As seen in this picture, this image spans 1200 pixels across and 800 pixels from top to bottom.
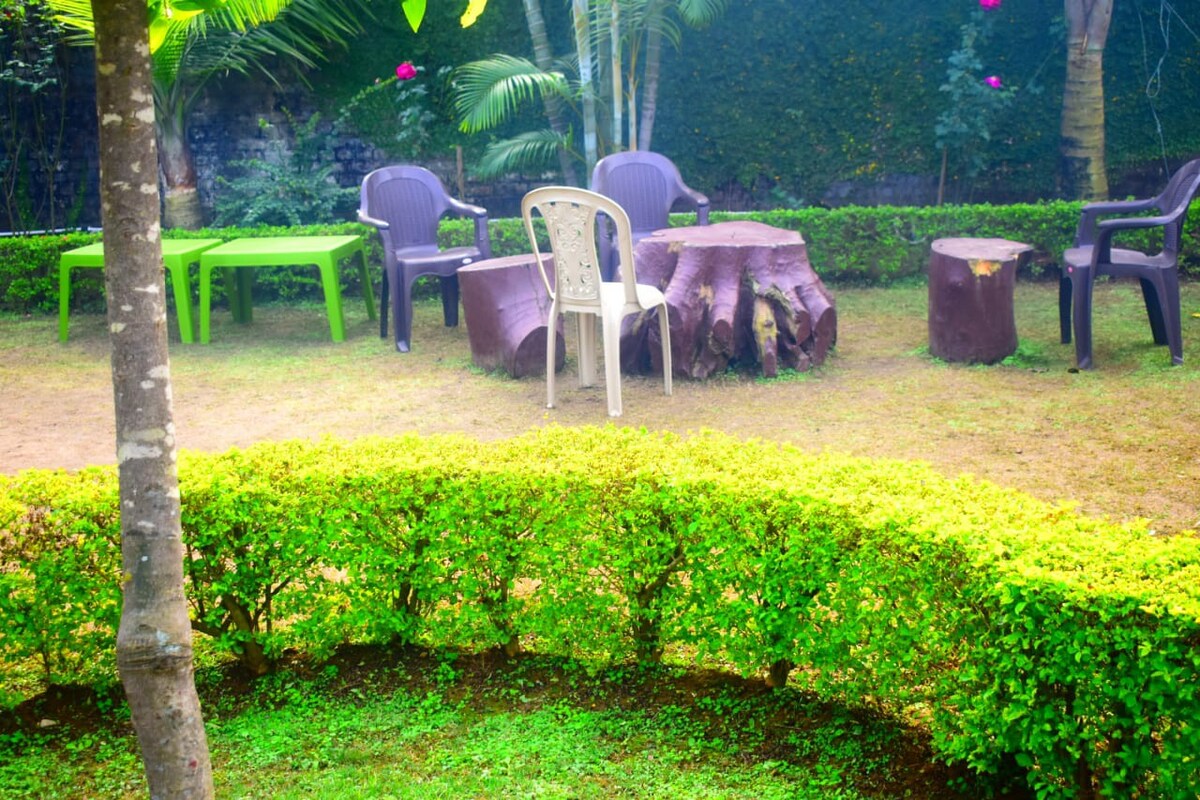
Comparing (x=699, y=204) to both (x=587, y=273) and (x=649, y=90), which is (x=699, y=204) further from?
(x=587, y=273)

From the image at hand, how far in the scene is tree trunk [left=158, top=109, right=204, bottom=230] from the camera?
9.54m

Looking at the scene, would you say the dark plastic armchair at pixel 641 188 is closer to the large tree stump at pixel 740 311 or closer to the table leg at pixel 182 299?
the large tree stump at pixel 740 311

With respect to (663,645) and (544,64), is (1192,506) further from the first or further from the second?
(544,64)

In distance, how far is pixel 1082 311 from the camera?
6.28 metres

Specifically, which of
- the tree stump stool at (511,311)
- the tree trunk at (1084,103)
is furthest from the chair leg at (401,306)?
the tree trunk at (1084,103)

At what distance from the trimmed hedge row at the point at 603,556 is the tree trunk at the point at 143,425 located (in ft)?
2.46

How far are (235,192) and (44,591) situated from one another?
8247 millimetres

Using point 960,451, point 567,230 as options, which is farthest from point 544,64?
point 960,451

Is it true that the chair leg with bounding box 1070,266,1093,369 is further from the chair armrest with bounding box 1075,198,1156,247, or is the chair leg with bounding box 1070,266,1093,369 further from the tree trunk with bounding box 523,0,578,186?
the tree trunk with bounding box 523,0,578,186

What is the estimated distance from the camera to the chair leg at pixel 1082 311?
6.25m

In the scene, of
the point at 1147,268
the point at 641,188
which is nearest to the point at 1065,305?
the point at 1147,268

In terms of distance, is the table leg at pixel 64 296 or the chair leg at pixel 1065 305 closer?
the chair leg at pixel 1065 305

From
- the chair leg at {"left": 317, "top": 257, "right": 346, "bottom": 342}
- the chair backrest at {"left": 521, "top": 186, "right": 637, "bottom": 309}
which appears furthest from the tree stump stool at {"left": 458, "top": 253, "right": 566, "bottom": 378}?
the chair leg at {"left": 317, "top": 257, "right": 346, "bottom": 342}

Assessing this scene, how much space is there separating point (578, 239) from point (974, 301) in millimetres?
2213
